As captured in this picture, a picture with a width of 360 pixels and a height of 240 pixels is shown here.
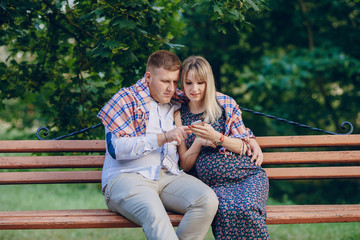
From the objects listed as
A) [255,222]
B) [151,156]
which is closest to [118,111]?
[151,156]

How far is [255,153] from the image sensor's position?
290cm

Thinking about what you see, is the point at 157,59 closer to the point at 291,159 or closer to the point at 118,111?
the point at 118,111

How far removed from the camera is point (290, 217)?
Result: 257 cm

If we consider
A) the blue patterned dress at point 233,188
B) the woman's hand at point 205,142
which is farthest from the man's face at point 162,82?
the woman's hand at point 205,142

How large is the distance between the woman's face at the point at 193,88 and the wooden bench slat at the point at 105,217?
2.81 ft

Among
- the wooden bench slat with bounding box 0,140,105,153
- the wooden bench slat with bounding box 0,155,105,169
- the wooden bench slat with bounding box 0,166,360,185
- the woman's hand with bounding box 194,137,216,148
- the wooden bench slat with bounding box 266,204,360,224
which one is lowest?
the wooden bench slat with bounding box 266,204,360,224

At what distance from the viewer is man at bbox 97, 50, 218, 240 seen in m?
2.39

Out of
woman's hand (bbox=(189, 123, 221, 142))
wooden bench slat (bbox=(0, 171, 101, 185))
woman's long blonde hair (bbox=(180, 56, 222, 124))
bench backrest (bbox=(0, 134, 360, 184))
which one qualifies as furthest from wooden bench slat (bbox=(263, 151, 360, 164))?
wooden bench slat (bbox=(0, 171, 101, 185))

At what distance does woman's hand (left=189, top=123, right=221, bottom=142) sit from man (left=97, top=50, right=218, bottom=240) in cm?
5

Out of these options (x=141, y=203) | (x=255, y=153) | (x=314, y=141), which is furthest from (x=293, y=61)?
(x=141, y=203)

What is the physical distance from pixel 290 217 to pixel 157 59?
4.66 feet

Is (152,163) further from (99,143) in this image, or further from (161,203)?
(99,143)

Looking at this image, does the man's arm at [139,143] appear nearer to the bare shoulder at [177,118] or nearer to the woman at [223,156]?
the woman at [223,156]

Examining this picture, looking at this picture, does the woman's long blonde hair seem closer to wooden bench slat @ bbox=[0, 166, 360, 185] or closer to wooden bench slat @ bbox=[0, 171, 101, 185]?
wooden bench slat @ bbox=[0, 166, 360, 185]
